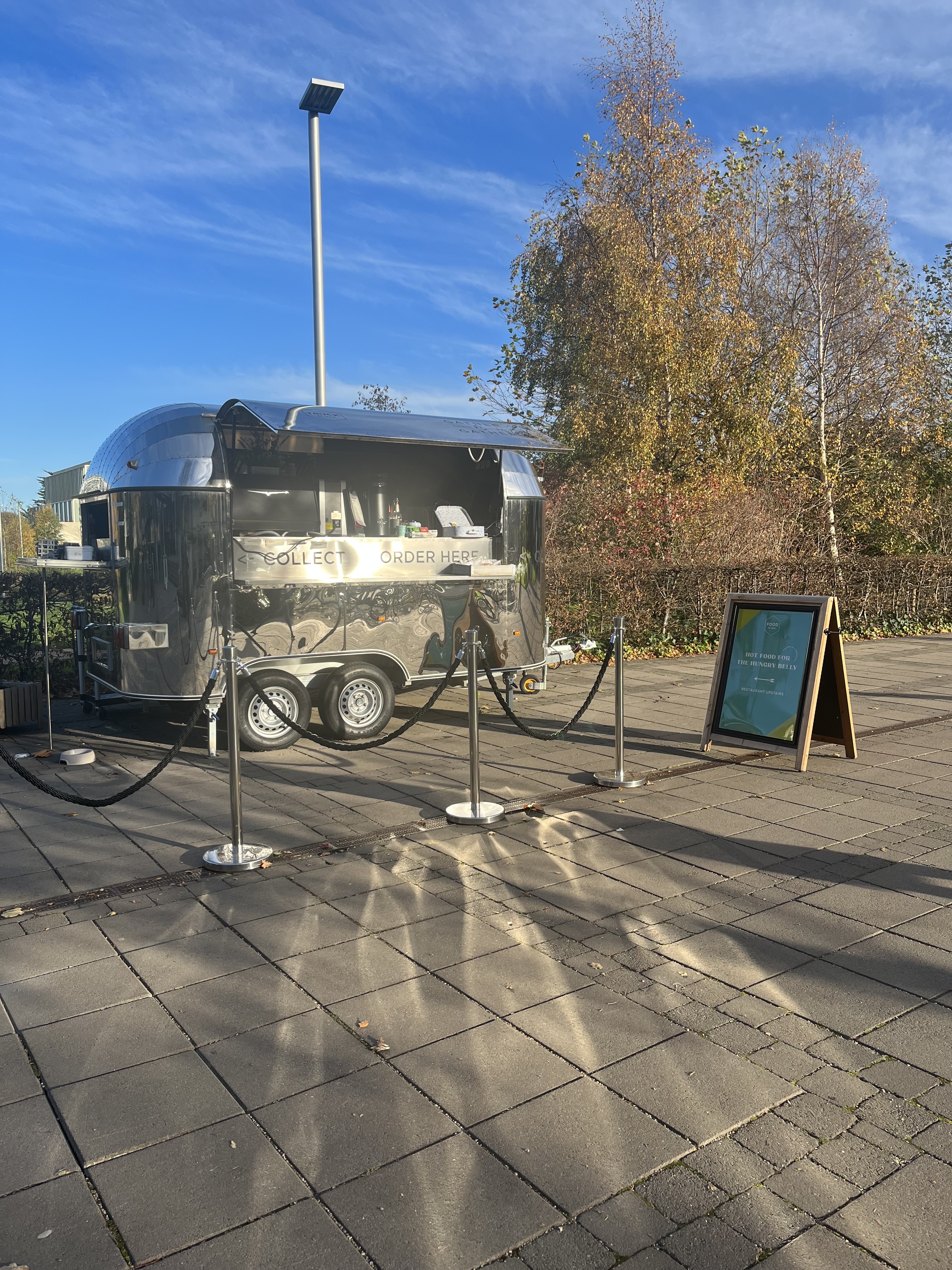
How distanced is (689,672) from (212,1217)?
440 inches

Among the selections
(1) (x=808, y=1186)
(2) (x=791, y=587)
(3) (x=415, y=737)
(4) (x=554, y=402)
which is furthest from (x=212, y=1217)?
(4) (x=554, y=402)

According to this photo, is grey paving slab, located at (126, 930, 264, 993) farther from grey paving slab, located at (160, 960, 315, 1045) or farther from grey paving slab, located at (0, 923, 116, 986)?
grey paving slab, located at (0, 923, 116, 986)

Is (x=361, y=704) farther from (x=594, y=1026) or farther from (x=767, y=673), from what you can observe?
(x=594, y=1026)

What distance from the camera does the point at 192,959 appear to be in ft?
13.6

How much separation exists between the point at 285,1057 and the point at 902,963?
260 centimetres

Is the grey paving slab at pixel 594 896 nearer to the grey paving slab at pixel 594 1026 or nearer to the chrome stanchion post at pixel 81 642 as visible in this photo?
the grey paving slab at pixel 594 1026

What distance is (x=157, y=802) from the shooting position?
6.70 metres

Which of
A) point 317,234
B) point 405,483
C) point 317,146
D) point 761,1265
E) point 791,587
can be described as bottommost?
point 761,1265

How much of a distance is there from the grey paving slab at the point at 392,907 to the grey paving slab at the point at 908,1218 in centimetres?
238

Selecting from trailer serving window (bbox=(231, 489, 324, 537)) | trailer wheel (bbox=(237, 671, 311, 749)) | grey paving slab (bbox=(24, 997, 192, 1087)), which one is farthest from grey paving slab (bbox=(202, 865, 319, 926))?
trailer serving window (bbox=(231, 489, 324, 537))

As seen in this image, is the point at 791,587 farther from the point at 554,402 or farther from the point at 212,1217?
the point at 212,1217

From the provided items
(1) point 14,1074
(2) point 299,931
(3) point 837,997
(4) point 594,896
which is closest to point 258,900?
(2) point 299,931

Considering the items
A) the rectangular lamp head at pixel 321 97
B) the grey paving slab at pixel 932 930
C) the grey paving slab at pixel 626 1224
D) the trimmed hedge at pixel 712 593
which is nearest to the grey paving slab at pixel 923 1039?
the grey paving slab at pixel 932 930

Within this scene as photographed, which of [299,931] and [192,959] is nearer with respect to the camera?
[192,959]
